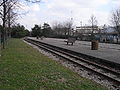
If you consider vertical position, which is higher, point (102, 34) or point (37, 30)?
point (37, 30)

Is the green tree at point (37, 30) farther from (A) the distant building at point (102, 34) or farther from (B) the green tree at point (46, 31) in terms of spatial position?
(A) the distant building at point (102, 34)

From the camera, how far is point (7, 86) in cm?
748

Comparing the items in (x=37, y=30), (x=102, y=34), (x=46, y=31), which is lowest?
(x=102, y=34)

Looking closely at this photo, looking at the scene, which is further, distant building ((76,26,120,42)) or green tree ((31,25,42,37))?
green tree ((31,25,42,37))

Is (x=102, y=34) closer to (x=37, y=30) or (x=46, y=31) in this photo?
(x=46, y=31)

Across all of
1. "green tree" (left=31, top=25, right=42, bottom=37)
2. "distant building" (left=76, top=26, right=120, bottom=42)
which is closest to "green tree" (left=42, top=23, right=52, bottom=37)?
"green tree" (left=31, top=25, right=42, bottom=37)

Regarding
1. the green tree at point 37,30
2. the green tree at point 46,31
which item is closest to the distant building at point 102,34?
the green tree at point 46,31

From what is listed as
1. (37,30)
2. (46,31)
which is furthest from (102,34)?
(37,30)

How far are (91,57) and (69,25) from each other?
9959cm

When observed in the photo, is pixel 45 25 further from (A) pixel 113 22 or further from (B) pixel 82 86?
(B) pixel 82 86

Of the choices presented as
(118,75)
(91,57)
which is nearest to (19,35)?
(91,57)

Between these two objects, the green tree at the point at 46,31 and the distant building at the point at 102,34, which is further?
the green tree at the point at 46,31

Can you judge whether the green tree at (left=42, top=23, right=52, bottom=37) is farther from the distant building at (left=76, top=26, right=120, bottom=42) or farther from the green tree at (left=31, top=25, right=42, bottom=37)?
the distant building at (left=76, top=26, right=120, bottom=42)

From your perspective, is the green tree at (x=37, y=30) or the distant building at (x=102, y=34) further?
the green tree at (x=37, y=30)
